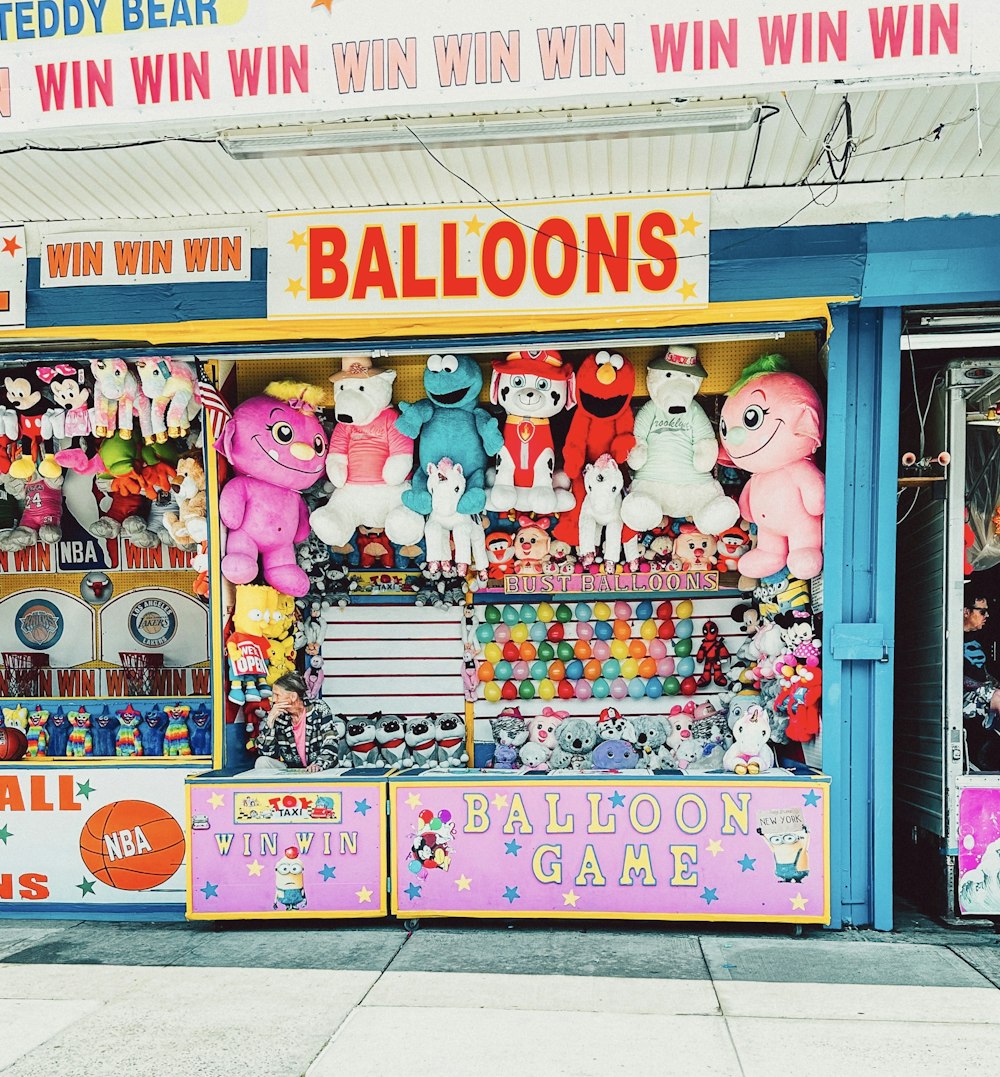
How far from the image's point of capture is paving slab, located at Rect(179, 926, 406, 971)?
5.33 meters

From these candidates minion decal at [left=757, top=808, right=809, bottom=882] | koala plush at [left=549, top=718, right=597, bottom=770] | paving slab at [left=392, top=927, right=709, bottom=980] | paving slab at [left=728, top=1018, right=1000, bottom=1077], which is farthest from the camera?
koala plush at [left=549, top=718, right=597, bottom=770]

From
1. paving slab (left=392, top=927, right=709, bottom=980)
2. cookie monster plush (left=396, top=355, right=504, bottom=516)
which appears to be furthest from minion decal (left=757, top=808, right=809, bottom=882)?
cookie monster plush (left=396, top=355, right=504, bottom=516)

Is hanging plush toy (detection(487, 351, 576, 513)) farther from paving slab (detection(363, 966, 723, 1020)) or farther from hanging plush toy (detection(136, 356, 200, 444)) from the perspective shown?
paving slab (detection(363, 966, 723, 1020))

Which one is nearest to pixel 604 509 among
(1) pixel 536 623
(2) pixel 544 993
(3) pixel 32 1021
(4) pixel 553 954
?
(1) pixel 536 623

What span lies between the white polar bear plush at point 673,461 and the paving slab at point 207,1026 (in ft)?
10.1

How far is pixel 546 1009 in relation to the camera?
4539 millimetres

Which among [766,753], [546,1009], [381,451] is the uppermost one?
[381,451]

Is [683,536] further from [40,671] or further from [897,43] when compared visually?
[40,671]

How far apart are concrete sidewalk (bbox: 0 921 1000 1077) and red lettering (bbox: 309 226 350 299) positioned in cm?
354

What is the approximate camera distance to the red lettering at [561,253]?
585cm

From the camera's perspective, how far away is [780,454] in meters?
6.07

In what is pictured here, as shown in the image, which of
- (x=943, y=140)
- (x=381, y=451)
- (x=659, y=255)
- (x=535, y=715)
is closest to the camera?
(x=943, y=140)

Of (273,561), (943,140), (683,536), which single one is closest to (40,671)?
(273,561)

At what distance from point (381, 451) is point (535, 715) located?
202cm
